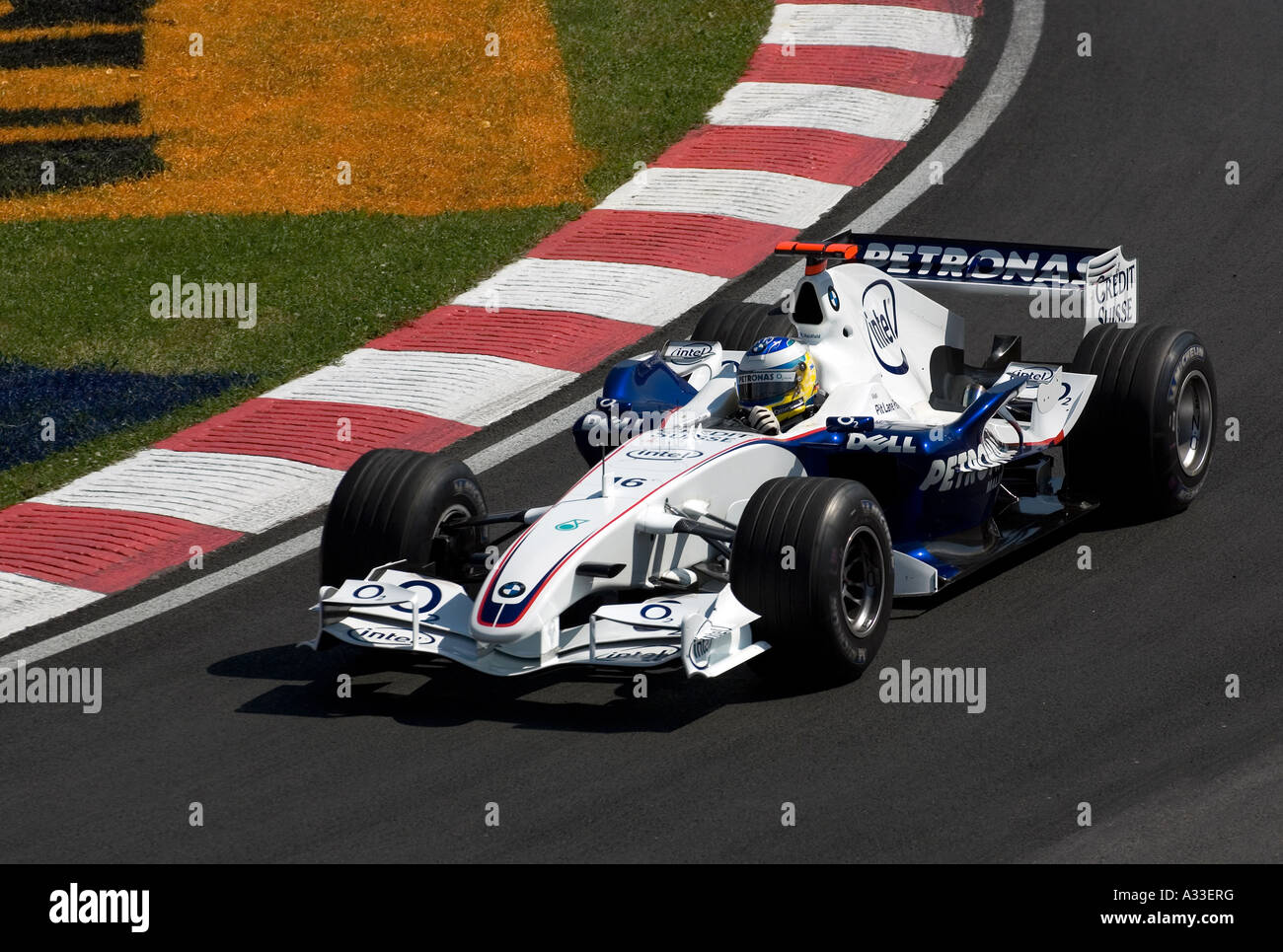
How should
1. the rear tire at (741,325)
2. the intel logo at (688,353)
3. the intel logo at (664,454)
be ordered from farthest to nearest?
the rear tire at (741,325)
the intel logo at (688,353)
the intel logo at (664,454)

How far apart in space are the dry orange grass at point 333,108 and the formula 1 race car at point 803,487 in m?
5.29

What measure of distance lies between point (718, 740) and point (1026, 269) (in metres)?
3.70

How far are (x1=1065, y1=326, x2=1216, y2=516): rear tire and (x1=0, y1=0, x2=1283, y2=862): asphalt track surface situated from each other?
22cm

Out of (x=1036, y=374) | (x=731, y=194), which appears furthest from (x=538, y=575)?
(x=731, y=194)

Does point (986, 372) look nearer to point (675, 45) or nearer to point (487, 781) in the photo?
point (487, 781)

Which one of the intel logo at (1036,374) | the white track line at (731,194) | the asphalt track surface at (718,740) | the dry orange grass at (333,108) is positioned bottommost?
the asphalt track surface at (718,740)

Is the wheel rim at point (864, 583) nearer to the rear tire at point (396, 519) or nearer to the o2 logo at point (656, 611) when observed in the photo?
the o2 logo at point (656, 611)

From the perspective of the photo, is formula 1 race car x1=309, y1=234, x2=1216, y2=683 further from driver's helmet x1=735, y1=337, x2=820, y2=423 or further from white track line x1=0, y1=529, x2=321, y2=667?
white track line x1=0, y1=529, x2=321, y2=667

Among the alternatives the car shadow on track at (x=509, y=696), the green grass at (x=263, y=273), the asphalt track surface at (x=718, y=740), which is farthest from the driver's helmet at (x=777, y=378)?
the green grass at (x=263, y=273)

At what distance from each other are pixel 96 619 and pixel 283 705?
1.67 metres

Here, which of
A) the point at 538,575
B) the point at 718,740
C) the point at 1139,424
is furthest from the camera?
the point at 1139,424

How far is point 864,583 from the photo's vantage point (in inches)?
298

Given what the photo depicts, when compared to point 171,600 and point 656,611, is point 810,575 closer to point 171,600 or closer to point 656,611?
point 656,611

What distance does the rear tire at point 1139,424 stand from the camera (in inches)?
354
